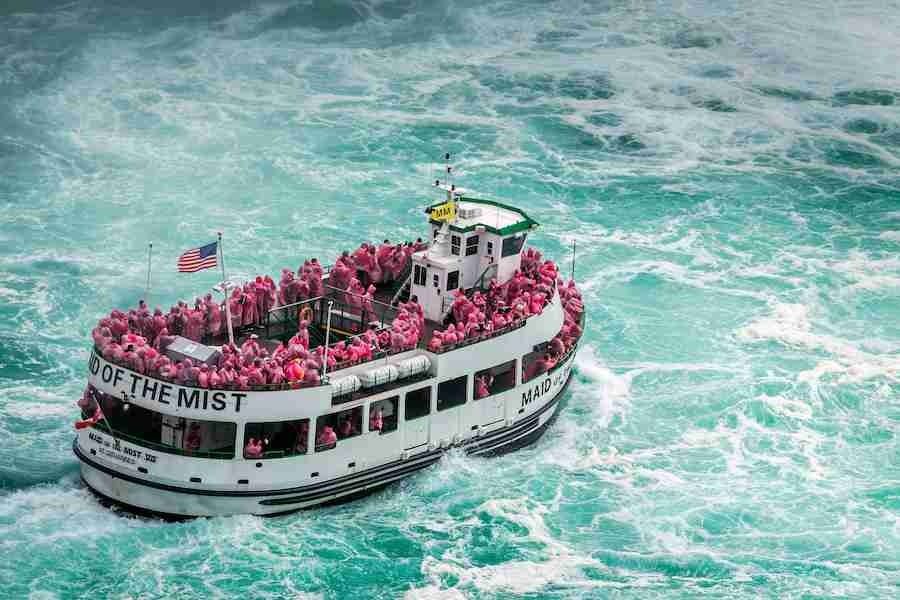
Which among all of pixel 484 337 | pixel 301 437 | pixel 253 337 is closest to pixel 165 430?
pixel 253 337

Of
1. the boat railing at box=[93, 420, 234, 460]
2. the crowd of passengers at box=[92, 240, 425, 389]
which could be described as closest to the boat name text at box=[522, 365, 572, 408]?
the crowd of passengers at box=[92, 240, 425, 389]

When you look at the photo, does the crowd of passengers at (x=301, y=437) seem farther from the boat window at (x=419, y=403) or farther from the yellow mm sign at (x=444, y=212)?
the yellow mm sign at (x=444, y=212)

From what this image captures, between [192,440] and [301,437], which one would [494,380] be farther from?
[192,440]

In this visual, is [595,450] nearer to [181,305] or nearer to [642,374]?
[642,374]

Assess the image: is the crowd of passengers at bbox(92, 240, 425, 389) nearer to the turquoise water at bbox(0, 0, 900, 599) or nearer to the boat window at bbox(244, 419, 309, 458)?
the boat window at bbox(244, 419, 309, 458)

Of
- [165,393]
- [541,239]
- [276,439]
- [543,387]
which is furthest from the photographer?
[541,239]

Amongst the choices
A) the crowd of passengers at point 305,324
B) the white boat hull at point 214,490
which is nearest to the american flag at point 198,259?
the crowd of passengers at point 305,324
